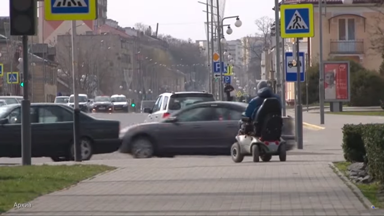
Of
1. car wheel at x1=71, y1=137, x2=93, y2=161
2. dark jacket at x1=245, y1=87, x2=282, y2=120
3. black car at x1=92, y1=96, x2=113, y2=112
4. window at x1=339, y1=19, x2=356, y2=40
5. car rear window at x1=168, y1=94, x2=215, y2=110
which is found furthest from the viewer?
window at x1=339, y1=19, x2=356, y2=40

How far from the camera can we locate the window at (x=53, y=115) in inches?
865

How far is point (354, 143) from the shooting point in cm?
1650

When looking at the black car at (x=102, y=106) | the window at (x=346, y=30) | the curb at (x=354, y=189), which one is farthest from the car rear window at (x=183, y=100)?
the window at (x=346, y=30)

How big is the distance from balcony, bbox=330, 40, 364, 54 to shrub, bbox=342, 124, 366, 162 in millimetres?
59200

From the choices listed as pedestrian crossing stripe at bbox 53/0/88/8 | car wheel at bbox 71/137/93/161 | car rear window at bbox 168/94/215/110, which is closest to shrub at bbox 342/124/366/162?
pedestrian crossing stripe at bbox 53/0/88/8

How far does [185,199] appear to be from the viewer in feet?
38.6

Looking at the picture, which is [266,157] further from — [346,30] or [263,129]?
[346,30]

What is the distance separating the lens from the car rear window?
2619cm

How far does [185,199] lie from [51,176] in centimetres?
387

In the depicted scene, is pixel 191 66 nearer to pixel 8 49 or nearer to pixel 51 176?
pixel 8 49

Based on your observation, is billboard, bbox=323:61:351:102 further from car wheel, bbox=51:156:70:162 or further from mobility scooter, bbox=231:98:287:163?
mobility scooter, bbox=231:98:287:163

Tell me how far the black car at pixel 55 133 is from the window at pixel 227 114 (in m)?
2.72

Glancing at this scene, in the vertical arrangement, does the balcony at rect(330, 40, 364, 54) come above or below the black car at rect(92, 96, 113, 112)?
above

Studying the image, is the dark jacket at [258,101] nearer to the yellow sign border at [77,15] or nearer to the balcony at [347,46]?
the yellow sign border at [77,15]
